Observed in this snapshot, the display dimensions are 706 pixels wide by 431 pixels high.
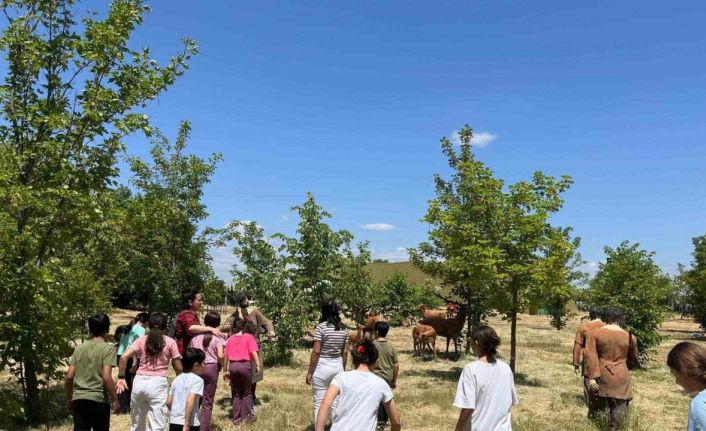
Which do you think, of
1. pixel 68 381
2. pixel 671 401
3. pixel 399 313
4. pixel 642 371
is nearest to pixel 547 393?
pixel 671 401

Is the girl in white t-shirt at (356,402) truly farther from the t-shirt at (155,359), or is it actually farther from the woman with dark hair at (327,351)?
the t-shirt at (155,359)

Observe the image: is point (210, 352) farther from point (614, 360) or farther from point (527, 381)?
point (527, 381)

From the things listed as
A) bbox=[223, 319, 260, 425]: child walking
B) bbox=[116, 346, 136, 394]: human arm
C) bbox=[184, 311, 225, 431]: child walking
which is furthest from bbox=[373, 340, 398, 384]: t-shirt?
bbox=[116, 346, 136, 394]: human arm

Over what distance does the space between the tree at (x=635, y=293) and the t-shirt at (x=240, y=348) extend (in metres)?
11.6

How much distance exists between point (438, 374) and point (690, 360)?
10.9 m

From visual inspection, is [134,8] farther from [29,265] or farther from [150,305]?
[150,305]

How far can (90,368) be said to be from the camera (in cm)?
530

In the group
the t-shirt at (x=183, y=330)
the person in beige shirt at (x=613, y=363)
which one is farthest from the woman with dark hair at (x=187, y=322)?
the person in beige shirt at (x=613, y=363)

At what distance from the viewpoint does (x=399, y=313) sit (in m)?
26.6

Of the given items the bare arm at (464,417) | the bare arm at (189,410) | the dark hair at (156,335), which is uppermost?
the dark hair at (156,335)

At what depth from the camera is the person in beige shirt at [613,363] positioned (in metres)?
6.52

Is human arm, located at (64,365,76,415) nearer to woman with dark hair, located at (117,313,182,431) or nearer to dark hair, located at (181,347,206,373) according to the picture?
woman with dark hair, located at (117,313,182,431)

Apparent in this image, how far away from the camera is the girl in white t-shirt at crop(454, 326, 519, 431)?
393 centimetres

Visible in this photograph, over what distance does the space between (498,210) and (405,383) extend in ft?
15.0
